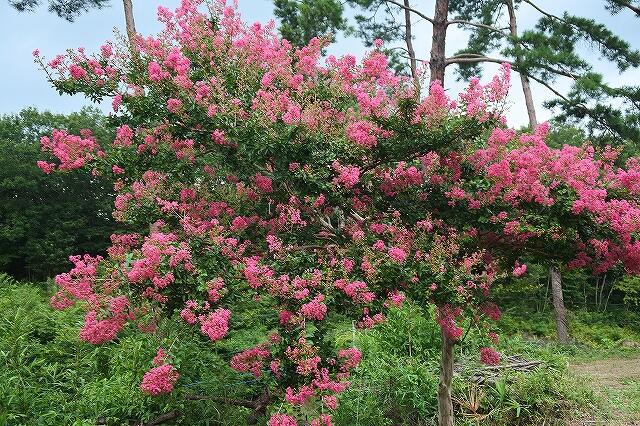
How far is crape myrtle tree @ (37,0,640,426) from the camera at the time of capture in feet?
11.7

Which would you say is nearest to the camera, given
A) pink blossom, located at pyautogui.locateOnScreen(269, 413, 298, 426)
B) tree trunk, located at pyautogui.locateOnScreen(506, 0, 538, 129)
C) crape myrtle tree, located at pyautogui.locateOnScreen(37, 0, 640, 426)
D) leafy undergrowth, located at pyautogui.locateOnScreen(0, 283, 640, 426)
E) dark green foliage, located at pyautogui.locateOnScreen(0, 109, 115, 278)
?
pink blossom, located at pyautogui.locateOnScreen(269, 413, 298, 426)

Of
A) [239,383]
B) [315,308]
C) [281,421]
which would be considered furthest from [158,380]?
[239,383]

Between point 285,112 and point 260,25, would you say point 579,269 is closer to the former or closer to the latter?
point 285,112

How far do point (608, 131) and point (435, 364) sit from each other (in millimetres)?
5871

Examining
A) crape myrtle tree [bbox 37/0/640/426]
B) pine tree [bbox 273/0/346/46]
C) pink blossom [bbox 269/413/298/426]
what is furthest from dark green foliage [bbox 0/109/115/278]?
pink blossom [bbox 269/413/298/426]

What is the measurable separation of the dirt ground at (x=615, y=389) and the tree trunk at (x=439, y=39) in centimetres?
551

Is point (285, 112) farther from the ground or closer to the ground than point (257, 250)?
farther from the ground

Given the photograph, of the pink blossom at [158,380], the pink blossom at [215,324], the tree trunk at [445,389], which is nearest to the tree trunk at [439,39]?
the tree trunk at [445,389]

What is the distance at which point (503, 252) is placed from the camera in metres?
4.84

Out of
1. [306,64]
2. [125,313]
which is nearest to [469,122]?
[306,64]

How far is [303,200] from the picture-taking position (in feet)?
13.8

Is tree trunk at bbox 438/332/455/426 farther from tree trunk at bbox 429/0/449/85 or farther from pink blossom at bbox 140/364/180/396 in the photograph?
tree trunk at bbox 429/0/449/85

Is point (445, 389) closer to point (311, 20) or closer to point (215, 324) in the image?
point (215, 324)

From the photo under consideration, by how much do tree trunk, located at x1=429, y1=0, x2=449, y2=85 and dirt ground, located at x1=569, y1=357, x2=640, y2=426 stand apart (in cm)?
551
